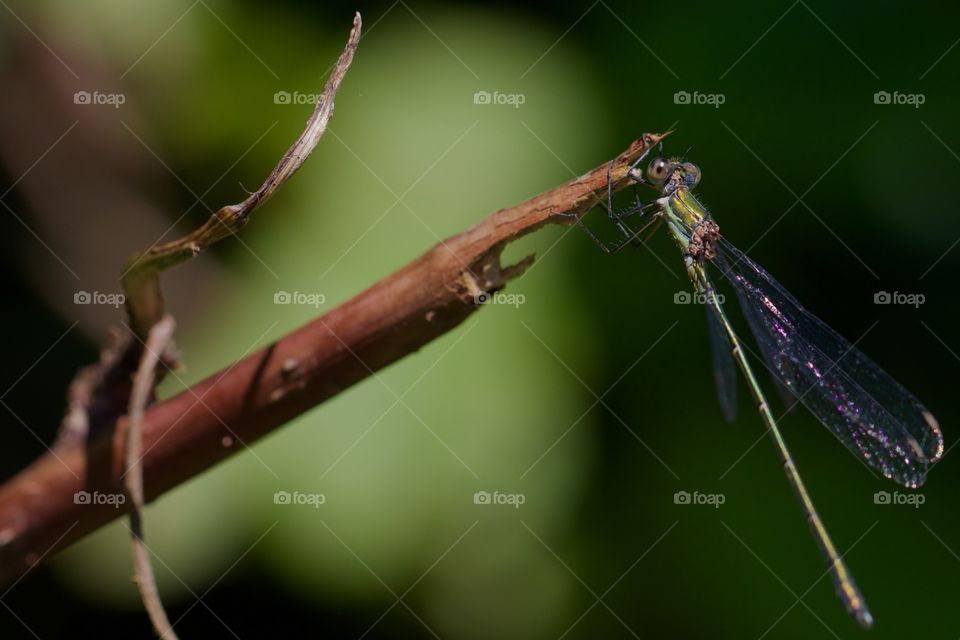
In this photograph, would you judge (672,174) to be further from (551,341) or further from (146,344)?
(146,344)

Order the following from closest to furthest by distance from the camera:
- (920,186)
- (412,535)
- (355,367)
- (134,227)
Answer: (355,367), (412,535), (920,186), (134,227)

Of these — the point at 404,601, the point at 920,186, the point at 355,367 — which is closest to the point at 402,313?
the point at 355,367

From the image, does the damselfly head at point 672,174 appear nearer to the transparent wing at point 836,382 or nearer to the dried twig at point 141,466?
the transparent wing at point 836,382

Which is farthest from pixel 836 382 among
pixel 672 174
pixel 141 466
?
pixel 141 466

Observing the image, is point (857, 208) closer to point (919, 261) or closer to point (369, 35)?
point (919, 261)

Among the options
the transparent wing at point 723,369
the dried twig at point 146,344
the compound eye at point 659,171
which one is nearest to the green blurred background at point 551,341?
the transparent wing at point 723,369

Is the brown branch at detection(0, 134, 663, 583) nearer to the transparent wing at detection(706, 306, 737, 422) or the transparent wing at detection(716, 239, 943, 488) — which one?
the transparent wing at detection(706, 306, 737, 422)

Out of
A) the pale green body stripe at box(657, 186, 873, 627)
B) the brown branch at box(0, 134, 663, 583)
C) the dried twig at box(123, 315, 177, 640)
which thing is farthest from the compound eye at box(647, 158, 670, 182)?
the dried twig at box(123, 315, 177, 640)
